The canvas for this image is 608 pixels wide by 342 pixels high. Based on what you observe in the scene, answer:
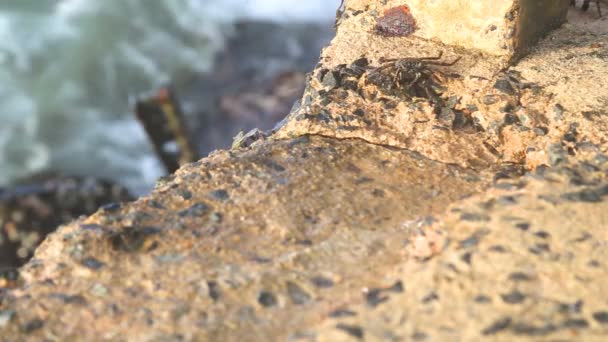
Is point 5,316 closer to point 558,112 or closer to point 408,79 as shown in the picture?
point 408,79

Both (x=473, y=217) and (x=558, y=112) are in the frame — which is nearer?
(x=473, y=217)

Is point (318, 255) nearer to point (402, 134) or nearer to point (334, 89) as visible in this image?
Answer: point (402, 134)

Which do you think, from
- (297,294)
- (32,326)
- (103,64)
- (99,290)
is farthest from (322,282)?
(103,64)

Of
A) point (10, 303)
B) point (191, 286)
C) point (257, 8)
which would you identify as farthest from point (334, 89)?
point (257, 8)

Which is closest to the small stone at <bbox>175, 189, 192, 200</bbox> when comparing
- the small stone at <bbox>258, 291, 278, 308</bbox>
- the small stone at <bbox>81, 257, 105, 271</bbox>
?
the small stone at <bbox>81, 257, 105, 271</bbox>

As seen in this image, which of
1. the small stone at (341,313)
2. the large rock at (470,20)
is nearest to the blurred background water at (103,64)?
the large rock at (470,20)

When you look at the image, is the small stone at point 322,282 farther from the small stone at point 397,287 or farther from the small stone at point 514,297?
the small stone at point 514,297
